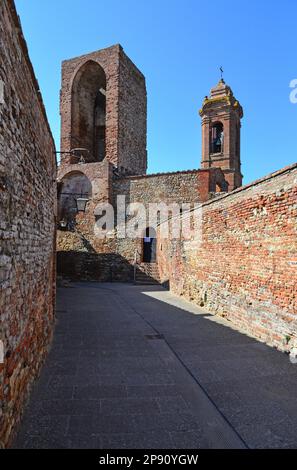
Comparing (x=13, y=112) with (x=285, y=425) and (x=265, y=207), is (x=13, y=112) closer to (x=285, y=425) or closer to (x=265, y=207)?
(x=285, y=425)

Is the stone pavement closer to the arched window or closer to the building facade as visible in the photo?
the building facade

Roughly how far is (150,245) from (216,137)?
1127 cm

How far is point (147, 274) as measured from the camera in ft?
Answer: 56.7

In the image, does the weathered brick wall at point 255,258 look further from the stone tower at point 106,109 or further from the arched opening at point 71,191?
the stone tower at point 106,109

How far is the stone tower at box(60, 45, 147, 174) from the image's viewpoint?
806 inches

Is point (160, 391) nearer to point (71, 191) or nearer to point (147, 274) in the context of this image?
point (147, 274)

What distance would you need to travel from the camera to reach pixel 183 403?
12.7 ft

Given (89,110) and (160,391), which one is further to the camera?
(89,110)

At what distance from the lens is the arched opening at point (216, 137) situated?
25156mm

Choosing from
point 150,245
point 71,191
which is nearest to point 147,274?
point 150,245

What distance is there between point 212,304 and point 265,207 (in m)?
3.87

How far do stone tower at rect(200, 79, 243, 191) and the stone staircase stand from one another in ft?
33.3

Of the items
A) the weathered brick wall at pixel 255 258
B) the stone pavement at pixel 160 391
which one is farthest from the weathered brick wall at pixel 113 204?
Result: the stone pavement at pixel 160 391

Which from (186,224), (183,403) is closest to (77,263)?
(186,224)
